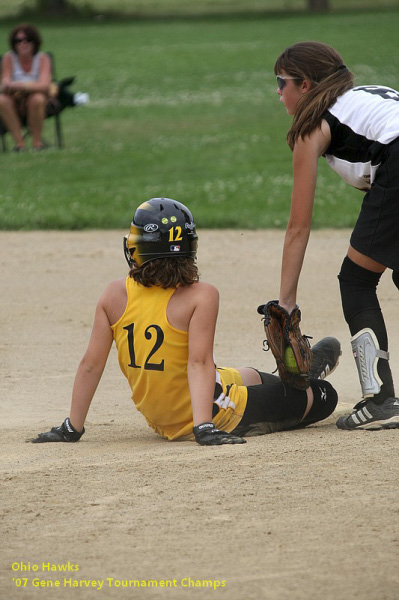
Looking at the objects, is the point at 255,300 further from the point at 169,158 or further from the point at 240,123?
the point at 240,123

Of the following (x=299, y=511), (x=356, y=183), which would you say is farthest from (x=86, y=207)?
(x=299, y=511)

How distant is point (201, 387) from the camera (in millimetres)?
4301

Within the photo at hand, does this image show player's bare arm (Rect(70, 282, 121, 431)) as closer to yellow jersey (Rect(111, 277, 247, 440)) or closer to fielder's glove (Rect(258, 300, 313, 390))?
yellow jersey (Rect(111, 277, 247, 440))

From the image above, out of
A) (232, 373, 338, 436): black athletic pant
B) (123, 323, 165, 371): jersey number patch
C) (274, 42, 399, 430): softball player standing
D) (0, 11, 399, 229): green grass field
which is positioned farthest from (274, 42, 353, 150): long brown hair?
(0, 11, 399, 229): green grass field

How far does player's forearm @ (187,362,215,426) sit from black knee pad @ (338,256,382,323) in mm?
834

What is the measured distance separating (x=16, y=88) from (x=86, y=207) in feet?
12.3

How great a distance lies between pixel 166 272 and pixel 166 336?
10.9 inches

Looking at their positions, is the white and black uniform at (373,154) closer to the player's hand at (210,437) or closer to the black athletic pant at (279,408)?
the black athletic pant at (279,408)

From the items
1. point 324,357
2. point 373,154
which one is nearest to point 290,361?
point 324,357

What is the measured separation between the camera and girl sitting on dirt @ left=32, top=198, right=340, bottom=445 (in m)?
4.33

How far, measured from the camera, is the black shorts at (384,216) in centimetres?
447

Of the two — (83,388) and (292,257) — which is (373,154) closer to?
(292,257)

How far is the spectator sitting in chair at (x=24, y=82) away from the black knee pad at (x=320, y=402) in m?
10.6

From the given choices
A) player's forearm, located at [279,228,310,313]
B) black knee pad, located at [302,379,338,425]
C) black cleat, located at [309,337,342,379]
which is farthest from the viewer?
black cleat, located at [309,337,342,379]
